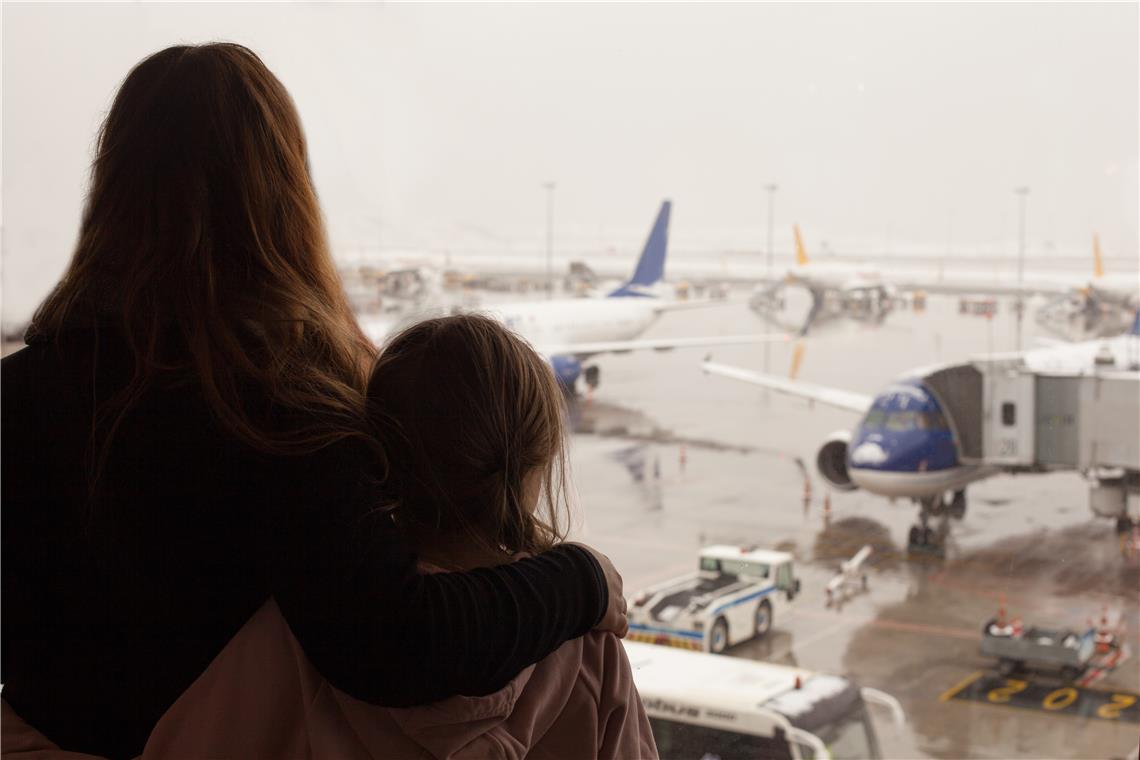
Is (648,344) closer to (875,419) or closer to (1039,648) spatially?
(875,419)

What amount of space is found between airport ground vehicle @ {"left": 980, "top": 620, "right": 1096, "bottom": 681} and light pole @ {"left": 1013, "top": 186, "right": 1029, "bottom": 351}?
128 centimetres

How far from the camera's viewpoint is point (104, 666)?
0.64 metres

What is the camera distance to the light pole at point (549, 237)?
423 cm

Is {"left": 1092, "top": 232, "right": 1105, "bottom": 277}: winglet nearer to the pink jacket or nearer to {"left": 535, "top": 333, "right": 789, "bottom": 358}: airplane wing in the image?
{"left": 535, "top": 333, "right": 789, "bottom": 358}: airplane wing

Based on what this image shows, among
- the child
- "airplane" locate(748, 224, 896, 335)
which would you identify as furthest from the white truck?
the child

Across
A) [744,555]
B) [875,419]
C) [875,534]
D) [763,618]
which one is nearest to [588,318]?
[875,419]

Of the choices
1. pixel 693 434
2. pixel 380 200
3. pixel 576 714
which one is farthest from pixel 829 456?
pixel 576 714

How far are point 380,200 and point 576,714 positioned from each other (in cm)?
259

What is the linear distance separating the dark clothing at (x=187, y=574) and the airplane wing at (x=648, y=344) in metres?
6.36

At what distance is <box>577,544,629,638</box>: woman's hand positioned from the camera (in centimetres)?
63

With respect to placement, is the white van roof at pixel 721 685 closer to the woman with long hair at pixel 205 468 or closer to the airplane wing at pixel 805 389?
the woman with long hair at pixel 205 468

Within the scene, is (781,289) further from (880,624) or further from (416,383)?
(416,383)

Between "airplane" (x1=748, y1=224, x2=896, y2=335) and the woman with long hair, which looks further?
"airplane" (x1=748, y1=224, x2=896, y2=335)

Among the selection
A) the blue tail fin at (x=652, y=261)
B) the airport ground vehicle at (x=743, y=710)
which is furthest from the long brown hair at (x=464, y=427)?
the blue tail fin at (x=652, y=261)
